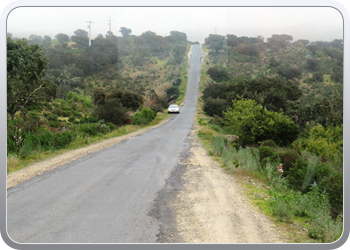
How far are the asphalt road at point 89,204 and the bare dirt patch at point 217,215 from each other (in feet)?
1.93

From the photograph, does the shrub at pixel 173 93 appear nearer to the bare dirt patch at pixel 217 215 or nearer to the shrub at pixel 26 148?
the shrub at pixel 26 148

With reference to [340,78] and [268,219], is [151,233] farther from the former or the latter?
[340,78]

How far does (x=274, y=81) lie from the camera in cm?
3650

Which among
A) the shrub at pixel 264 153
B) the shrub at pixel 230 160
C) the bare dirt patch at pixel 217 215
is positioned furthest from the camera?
the shrub at pixel 264 153

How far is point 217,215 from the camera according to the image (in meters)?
5.15

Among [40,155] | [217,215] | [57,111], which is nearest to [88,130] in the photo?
[40,155]

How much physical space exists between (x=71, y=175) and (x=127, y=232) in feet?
15.3

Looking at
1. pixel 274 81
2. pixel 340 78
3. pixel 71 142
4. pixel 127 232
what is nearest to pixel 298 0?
pixel 340 78

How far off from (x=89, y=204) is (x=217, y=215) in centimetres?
253

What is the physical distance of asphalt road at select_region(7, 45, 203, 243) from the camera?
3809 millimetres

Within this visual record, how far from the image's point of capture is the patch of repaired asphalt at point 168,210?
4.04m

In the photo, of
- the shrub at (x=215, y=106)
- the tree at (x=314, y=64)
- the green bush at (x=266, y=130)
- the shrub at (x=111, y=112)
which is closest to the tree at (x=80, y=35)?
the tree at (x=314, y=64)

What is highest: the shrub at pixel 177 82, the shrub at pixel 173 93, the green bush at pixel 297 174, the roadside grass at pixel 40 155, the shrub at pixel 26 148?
the shrub at pixel 177 82
